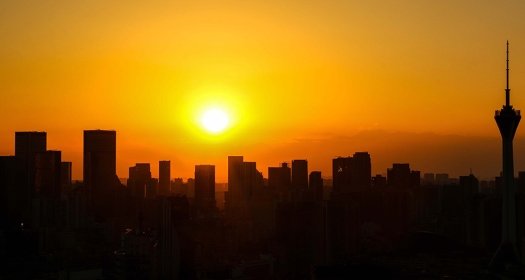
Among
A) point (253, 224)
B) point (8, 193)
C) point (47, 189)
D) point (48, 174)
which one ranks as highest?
point (48, 174)

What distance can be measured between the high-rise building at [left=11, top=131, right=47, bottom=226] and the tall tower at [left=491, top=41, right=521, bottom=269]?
151ft

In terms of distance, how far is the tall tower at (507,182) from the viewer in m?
47.1

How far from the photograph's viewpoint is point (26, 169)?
287ft

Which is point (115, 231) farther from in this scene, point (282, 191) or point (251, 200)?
point (282, 191)

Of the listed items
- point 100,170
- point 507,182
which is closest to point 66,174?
point 100,170

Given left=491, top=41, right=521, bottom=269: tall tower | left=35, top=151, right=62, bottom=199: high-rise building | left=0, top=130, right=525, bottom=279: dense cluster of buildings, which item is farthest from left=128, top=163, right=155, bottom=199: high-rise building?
left=491, top=41, right=521, bottom=269: tall tower

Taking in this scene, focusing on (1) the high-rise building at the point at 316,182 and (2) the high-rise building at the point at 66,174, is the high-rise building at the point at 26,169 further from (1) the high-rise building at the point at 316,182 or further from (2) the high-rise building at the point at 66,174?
(1) the high-rise building at the point at 316,182

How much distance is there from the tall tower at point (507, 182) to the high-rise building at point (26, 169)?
Result: 151ft

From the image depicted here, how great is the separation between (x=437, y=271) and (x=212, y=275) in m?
13.0

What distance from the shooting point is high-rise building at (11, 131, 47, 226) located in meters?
81.2

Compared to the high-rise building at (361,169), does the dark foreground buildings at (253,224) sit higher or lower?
lower

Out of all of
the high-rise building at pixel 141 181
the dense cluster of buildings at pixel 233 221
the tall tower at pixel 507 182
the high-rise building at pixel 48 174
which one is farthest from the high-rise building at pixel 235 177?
the tall tower at pixel 507 182

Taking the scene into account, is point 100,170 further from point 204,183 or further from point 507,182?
point 507,182

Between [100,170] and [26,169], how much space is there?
14854mm
